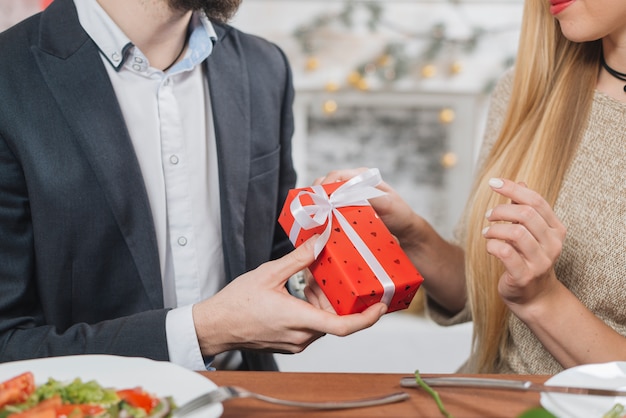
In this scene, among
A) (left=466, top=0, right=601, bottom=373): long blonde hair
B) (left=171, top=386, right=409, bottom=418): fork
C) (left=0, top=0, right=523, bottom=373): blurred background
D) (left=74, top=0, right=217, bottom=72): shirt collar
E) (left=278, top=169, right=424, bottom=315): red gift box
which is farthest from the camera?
(left=0, top=0, right=523, bottom=373): blurred background

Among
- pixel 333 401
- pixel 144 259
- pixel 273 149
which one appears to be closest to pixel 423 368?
pixel 273 149

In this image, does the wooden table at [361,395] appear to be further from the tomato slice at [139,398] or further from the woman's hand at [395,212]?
the woman's hand at [395,212]

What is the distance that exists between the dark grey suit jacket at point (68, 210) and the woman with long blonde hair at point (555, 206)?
387mm

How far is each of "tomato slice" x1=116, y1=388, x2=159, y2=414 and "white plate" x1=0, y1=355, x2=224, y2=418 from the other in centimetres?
2

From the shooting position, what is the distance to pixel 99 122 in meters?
1.24

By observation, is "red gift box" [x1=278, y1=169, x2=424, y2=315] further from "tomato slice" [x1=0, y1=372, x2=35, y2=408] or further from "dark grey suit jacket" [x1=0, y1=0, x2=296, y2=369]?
"tomato slice" [x1=0, y1=372, x2=35, y2=408]

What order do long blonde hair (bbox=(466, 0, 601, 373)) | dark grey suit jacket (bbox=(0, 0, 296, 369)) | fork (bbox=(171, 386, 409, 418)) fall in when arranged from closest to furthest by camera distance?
1. fork (bbox=(171, 386, 409, 418))
2. dark grey suit jacket (bbox=(0, 0, 296, 369))
3. long blonde hair (bbox=(466, 0, 601, 373))

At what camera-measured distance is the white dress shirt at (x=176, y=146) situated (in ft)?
4.35

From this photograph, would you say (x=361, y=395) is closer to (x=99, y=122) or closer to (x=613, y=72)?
(x=99, y=122)

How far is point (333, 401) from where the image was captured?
0.87m

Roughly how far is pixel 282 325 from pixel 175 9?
2.14ft

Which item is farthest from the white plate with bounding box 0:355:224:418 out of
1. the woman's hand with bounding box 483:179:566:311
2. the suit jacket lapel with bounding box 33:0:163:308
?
the woman's hand with bounding box 483:179:566:311

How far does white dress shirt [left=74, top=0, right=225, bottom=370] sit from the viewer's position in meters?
1.33

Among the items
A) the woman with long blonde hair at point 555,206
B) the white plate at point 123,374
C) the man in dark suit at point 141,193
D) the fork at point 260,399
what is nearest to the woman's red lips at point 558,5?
the woman with long blonde hair at point 555,206
